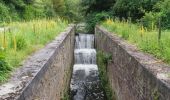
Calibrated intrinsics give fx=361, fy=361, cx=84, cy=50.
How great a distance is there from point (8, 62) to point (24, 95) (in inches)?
60.9

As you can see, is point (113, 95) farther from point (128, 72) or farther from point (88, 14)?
point (88, 14)

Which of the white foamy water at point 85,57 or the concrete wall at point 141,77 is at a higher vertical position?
the concrete wall at point 141,77

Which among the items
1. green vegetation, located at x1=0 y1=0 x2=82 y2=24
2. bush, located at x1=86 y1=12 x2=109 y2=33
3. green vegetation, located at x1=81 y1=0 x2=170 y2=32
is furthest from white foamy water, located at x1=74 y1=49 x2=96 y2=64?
green vegetation, located at x1=0 y1=0 x2=82 y2=24

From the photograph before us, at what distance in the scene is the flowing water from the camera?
551 inches

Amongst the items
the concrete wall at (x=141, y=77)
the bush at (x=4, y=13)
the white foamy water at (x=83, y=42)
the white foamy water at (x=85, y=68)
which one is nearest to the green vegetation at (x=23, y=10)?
the bush at (x=4, y=13)

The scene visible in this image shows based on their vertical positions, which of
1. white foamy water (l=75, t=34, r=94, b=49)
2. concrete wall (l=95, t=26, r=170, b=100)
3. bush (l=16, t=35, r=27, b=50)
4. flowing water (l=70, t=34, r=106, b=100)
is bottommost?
flowing water (l=70, t=34, r=106, b=100)

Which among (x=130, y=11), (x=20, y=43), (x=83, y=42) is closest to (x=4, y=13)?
(x=83, y=42)

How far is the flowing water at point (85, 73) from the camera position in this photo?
1400cm

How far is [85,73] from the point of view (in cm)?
1753

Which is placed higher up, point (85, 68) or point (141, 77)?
point (141, 77)

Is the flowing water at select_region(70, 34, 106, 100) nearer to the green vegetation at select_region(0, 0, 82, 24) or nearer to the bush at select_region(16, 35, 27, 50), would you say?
the green vegetation at select_region(0, 0, 82, 24)

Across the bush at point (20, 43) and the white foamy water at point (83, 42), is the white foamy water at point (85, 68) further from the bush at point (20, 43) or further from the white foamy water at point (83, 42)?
the bush at point (20, 43)

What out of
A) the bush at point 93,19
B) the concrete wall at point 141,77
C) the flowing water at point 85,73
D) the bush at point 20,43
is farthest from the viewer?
the bush at point 93,19

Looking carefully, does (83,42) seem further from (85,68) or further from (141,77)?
(141,77)
